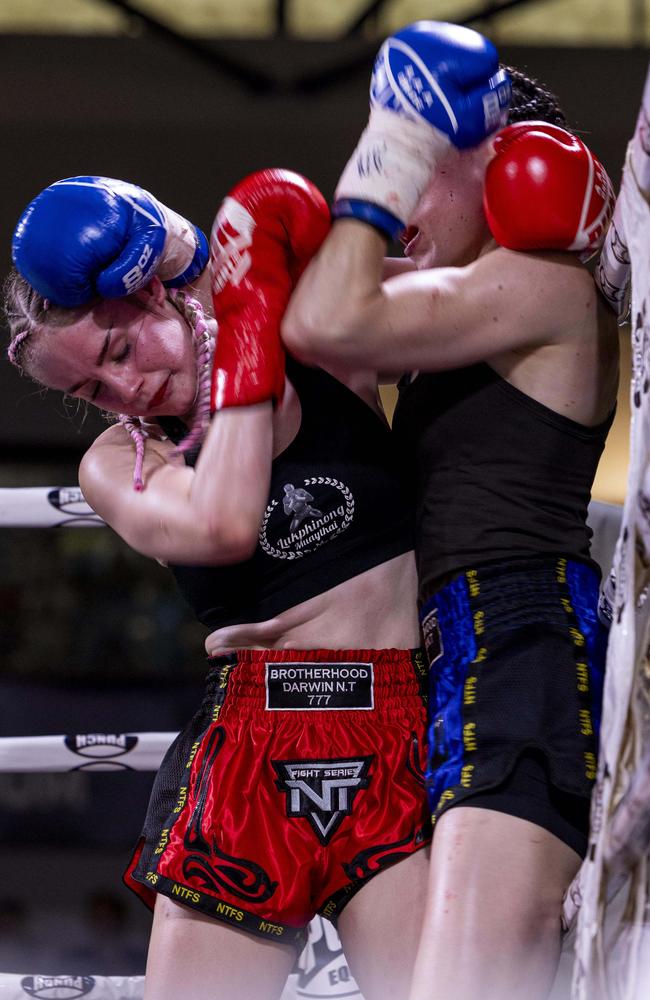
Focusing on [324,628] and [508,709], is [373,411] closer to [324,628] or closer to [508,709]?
[324,628]

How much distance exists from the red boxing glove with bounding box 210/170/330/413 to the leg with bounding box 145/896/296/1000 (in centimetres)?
66

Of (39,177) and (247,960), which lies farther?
(39,177)

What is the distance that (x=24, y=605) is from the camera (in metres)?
6.32

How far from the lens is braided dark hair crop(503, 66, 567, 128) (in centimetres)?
146

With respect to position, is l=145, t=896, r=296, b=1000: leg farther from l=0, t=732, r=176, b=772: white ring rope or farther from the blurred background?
the blurred background

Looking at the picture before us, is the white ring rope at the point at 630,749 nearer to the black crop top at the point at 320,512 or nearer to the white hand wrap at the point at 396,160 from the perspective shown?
the white hand wrap at the point at 396,160

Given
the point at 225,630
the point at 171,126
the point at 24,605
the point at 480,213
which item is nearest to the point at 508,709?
the point at 225,630

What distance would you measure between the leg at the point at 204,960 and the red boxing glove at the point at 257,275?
66 centimetres

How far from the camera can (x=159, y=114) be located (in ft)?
17.1

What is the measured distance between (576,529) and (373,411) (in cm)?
32

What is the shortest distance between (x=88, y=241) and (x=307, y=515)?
44 centimetres

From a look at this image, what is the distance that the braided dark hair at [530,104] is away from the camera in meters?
1.46

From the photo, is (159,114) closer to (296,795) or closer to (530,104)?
(530,104)

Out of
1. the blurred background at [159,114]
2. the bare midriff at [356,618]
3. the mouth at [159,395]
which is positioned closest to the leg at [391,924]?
the bare midriff at [356,618]
